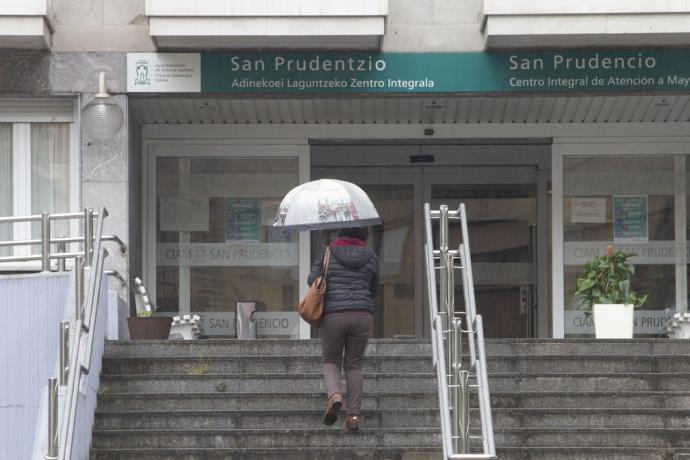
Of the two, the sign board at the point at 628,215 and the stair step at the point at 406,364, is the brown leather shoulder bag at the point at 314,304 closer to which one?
the stair step at the point at 406,364

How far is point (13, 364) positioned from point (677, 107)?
7.35 m

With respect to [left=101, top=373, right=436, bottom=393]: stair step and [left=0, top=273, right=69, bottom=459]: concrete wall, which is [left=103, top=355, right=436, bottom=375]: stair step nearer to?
[left=101, top=373, right=436, bottom=393]: stair step

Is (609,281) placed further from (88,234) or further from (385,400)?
(88,234)

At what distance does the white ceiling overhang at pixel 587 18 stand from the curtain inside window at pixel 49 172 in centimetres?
451

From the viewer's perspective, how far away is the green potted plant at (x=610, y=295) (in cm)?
1342

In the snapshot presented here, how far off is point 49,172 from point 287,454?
5.66 metres

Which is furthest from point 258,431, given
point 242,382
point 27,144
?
point 27,144

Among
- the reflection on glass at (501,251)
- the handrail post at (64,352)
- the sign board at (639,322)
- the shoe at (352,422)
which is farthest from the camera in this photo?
the reflection on glass at (501,251)

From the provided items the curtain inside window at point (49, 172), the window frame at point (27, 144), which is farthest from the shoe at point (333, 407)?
the curtain inside window at point (49, 172)

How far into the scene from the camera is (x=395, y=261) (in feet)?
55.5

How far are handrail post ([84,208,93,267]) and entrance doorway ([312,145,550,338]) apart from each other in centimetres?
541

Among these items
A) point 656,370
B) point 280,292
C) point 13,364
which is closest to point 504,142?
point 280,292

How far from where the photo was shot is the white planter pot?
1341 centimetres

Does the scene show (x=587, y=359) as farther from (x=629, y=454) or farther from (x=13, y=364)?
(x=13, y=364)
